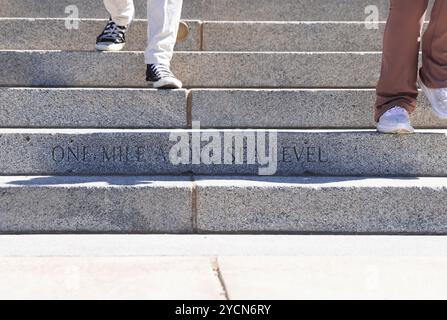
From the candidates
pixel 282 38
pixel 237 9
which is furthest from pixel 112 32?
pixel 237 9

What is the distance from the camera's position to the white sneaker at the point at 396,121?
4.24 meters

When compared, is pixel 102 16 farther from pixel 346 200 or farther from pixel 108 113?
pixel 346 200

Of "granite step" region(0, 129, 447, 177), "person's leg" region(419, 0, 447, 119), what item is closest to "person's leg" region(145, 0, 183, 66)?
"granite step" region(0, 129, 447, 177)

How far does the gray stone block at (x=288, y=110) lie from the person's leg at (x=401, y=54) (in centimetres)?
33

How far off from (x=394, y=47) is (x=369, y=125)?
0.52 metres

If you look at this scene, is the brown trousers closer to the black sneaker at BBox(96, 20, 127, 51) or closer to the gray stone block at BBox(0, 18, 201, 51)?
the black sneaker at BBox(96, 20, 127, 51)

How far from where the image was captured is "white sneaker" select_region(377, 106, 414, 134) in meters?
4.24

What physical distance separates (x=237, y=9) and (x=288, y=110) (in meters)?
1.79

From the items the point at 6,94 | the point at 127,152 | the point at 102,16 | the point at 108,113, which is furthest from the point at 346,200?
the point at 102,16

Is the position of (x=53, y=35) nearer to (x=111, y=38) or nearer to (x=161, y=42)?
(x=111, y=38)

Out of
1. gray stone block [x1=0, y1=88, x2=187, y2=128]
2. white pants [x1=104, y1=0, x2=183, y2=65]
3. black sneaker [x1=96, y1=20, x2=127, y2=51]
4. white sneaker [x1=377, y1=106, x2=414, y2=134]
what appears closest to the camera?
white sneaker [x1=377, y1=106, x2=414, y2=134]

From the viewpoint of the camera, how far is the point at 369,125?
184 inches

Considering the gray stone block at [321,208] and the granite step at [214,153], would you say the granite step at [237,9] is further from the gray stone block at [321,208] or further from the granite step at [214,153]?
the gray stone block at [321,208]

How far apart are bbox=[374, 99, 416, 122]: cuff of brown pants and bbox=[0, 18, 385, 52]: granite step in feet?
4.11
